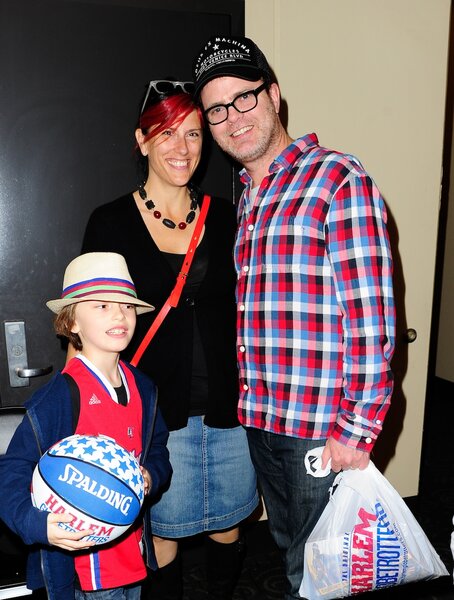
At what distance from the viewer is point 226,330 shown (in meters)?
1.77

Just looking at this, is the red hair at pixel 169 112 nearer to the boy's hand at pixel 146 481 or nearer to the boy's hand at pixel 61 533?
the boy's hand at pixel 146 481

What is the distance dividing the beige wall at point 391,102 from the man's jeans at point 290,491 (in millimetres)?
1180

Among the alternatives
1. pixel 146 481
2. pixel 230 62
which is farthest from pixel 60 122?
pixel 146 481

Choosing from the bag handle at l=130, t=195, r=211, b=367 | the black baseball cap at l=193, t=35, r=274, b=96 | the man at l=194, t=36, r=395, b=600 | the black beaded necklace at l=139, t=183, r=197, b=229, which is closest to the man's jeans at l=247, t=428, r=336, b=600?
the man at l=194, t=36, r=395, b=600

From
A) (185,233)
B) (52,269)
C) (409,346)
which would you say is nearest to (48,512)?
(185,233)

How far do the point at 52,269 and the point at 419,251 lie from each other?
179cm

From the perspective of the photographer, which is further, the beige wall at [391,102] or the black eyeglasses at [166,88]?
the beige wall at [391,102]

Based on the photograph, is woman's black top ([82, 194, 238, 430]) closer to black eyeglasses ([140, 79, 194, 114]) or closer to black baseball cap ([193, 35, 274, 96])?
black eyeglasses ([140, 79, 194, 114])

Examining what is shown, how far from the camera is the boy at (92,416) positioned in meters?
1.33

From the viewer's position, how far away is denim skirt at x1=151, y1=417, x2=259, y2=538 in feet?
5.79

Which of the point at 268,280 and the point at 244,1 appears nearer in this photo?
the point at 268,280

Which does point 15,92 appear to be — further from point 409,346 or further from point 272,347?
point 409,346

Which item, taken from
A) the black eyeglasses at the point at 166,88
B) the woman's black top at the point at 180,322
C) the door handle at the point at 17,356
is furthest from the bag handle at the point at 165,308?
the door handle at the point at 17,356

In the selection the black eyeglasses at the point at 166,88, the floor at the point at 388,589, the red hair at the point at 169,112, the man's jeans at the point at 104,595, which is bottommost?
the floor at the point at 388,589
